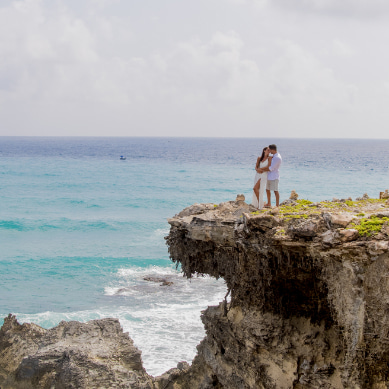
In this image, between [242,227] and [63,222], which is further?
[63,222]

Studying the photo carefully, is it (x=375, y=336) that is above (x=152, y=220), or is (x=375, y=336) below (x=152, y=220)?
above

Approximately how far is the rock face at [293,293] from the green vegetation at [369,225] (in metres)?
0.02

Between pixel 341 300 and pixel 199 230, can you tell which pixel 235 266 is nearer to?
pixel 199 230

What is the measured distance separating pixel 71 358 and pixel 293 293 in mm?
5886

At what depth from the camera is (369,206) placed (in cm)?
1052

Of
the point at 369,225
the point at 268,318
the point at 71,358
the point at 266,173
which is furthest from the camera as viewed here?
the point at 266,173

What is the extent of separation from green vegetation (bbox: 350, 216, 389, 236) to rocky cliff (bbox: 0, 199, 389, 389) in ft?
0.06

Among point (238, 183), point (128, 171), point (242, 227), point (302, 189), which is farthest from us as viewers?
point (128, 171)

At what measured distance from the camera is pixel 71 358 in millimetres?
11391

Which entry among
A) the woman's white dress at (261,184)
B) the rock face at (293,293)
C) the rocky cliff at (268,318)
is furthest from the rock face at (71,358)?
the woman's white dress at (261,184)

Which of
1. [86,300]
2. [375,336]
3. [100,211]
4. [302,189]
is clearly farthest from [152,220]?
[375,336]

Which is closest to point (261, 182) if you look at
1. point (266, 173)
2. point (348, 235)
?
point (266, 173)

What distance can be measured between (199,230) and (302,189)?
49.7 m

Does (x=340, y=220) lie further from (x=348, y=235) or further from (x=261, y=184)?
(x=261, y=184)
